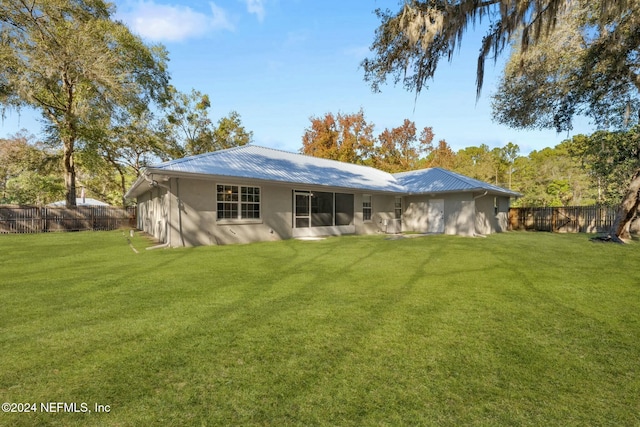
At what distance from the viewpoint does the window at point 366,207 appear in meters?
16.6

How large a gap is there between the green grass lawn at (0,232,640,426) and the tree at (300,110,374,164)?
26561 mm

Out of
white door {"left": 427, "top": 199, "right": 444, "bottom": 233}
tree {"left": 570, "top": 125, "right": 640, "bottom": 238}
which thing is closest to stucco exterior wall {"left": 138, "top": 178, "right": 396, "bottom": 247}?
white door {"left": 427, "top": 199, "right": 444, "bottom": 233}

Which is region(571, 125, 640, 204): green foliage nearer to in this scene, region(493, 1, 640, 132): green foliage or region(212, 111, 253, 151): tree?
region(493, 1, 640, 132): green foliage

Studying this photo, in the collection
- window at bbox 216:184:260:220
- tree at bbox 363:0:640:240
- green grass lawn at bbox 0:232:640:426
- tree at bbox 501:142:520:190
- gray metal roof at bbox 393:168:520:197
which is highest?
tree at bbox 501:142:520:190

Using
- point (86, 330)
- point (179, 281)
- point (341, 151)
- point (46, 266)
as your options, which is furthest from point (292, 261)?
point (341, 151)

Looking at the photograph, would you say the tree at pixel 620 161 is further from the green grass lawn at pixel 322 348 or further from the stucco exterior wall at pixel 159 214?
the stucco exterior wall at pixel 159 214

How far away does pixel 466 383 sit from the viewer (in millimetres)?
2332

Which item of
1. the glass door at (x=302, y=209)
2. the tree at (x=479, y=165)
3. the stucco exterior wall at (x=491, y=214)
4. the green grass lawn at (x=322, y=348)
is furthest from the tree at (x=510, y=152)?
the green grass lawn at (x=322, y=348)

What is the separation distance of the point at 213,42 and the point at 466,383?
51.6ft

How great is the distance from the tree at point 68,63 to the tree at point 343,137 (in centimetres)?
1666

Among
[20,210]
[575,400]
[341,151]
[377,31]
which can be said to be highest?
[341,151]

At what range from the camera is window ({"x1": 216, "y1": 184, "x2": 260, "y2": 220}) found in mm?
11260

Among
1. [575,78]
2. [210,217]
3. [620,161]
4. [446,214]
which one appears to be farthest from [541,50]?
[210,217]

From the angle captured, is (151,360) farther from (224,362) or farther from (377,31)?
(377,31)
